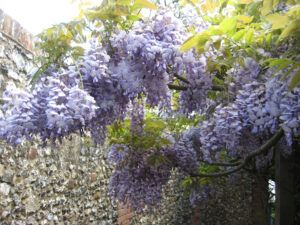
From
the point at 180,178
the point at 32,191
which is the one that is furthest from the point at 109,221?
the point at 180,178

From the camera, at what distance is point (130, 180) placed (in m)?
2.39

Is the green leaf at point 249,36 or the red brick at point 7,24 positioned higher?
the red brick at point 7,24

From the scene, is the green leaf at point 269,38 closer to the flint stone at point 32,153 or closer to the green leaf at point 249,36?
the green leaf at point 249,36

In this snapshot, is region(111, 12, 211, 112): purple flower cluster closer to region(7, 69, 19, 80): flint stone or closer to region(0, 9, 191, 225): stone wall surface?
region(0, 9, 191, 225): stone wall surface

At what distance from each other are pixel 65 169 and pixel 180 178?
331cm

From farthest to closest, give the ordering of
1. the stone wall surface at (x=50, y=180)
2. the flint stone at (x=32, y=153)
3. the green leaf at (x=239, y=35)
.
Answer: the flint stone at (x=32, y=153)
the stone wall surface at (x=50, y=180)
the green leaf at (x=239, y=35)

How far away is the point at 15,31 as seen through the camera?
8.22ft

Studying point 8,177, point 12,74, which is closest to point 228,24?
point 12,74

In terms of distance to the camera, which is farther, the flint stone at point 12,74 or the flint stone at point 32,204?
the flint stone at point 32,204

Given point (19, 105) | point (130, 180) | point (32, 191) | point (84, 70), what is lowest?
point (32, 191)

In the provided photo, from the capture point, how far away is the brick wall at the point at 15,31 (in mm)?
2357

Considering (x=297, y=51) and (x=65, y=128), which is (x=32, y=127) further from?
(x=297, y=51)

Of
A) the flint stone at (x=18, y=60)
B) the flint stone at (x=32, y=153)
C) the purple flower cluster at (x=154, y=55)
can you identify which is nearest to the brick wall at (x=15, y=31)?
the flint stone at (x=18, y=60)

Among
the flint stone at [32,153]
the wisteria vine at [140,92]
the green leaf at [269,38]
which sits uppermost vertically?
the green leaf at [269,38]
